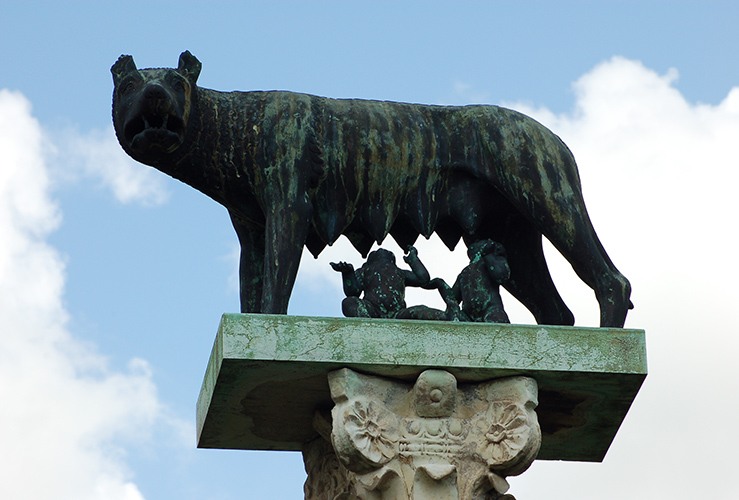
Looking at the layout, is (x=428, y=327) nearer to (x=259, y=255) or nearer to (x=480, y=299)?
(x=480, y=299)

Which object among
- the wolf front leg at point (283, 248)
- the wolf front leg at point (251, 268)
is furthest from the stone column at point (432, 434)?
the wolf front leg at point (251, 268)

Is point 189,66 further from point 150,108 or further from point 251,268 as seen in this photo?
point 251,268

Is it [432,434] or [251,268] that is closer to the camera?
[432,434]

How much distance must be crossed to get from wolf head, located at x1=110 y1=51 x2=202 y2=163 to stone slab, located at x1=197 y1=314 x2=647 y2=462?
1374mm

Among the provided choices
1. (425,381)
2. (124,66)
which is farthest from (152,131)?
(425,381)

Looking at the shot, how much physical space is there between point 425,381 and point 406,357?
0.59 feet

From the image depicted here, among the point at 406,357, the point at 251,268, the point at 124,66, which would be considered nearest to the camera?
the point at 406,357

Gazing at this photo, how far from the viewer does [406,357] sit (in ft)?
38.5

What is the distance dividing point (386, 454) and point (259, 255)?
208 cm

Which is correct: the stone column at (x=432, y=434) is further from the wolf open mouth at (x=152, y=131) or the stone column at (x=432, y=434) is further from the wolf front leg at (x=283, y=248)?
the wolf open mouth at (x=152, y=131)

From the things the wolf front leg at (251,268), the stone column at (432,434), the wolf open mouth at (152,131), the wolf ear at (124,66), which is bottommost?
the stone column at (432,434)

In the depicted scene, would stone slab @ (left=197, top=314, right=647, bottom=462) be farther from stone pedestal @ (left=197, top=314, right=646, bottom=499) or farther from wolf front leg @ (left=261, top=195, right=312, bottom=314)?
wolf front leg @ (left=261, top=195, right=312, bottom=314)

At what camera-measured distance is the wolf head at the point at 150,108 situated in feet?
40.2

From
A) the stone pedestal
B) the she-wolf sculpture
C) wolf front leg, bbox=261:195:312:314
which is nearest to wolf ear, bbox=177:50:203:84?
the she-wolf sculpture
